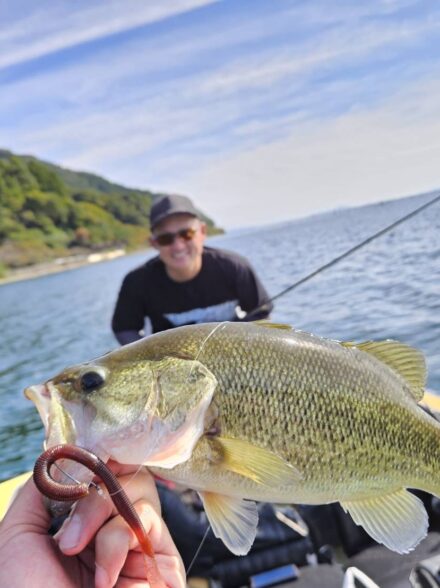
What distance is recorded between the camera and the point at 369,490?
6.12ft

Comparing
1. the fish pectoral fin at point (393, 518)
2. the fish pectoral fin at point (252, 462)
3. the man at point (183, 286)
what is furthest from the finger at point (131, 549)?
the man at point (183, 286)

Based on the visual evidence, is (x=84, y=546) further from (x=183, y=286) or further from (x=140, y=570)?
(x=183, y=286)

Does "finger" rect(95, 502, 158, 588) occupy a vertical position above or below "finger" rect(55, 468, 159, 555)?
below

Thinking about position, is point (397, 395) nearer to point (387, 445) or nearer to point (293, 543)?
point (387, 445)

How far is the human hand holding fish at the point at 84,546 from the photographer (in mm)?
1540

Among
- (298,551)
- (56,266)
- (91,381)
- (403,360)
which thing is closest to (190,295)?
(298,551)

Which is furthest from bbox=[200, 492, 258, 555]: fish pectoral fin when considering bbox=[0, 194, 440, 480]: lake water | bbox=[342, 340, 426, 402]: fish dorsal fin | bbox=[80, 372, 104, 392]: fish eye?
bbox=[0, 194, 440, 480]: lake water

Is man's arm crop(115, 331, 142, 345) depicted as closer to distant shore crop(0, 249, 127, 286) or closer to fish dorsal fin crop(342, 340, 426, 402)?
fish dorsal fin crop(342, 340, 426, 402)

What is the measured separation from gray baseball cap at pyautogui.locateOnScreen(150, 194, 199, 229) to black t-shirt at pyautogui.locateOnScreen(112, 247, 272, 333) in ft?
1.75

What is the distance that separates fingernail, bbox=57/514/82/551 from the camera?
60.7 inches

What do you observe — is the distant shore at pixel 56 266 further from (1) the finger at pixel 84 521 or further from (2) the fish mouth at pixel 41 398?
(1) the finger at pixel 84 521

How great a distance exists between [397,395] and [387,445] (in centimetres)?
17

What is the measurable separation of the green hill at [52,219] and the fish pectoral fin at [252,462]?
92.5m

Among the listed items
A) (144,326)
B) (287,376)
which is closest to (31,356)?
(144,326)
